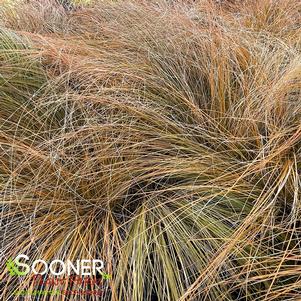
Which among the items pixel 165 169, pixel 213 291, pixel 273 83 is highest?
pixel 273 83

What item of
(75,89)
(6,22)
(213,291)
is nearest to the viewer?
(213,291)

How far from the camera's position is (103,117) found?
52.2 inches

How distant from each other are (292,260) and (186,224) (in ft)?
0.97

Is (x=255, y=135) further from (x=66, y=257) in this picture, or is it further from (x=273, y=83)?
(x=66, y=257)

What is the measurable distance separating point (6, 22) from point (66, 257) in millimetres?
1821

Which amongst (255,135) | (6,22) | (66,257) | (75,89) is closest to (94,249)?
(66,257)

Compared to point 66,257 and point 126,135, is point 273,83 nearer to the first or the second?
point 126,135

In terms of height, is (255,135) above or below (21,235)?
above

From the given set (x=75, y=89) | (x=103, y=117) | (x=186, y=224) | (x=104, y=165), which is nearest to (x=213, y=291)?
A: (x=186, y=224)

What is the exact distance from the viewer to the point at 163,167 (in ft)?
3.84

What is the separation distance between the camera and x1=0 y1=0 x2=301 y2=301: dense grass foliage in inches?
39.6

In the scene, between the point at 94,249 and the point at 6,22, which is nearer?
the point at 94,249

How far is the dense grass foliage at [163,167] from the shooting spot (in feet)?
3.30

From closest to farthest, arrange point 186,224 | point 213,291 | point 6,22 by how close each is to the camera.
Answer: point 213,291 → point 186,224 → point 6,22
